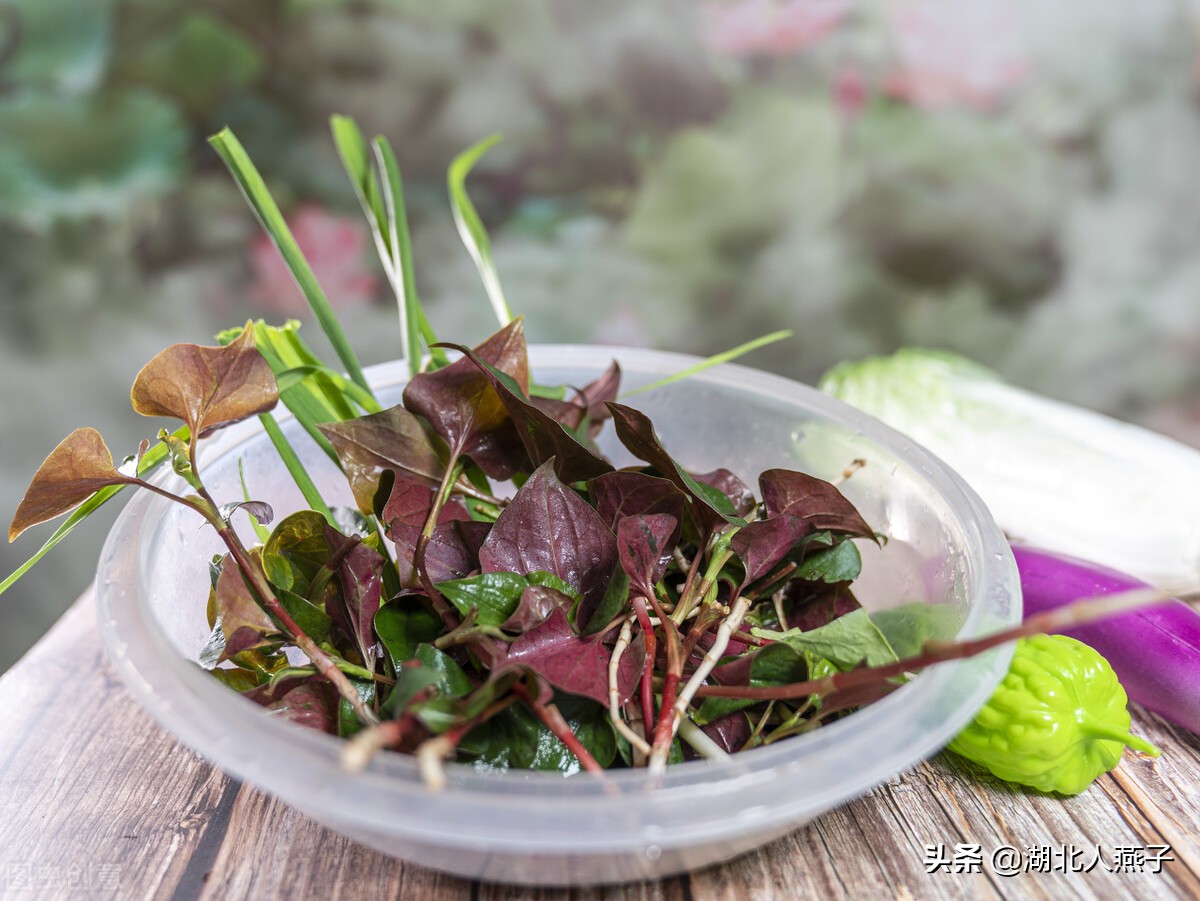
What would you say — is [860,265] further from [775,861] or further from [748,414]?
[775,861]

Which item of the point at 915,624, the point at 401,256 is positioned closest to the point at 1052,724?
the point at 915,624

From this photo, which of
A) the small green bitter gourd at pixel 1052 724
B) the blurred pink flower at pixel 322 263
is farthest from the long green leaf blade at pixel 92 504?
the blurred pink flower at pixel 322 263

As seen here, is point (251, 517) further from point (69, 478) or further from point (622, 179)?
point (622, 179)

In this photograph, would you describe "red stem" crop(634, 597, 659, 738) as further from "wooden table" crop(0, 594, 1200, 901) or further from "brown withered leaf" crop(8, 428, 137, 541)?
"brown withered leaf" crop(8, 428, 137, 541)

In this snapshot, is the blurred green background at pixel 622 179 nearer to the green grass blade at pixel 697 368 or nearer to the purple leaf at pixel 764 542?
the green grass blade at pixel 697 368

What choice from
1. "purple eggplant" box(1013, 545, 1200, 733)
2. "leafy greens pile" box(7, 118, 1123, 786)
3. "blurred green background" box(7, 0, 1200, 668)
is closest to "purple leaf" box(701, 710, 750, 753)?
"leafy greens pile" box(7, 118, 1123, 786)

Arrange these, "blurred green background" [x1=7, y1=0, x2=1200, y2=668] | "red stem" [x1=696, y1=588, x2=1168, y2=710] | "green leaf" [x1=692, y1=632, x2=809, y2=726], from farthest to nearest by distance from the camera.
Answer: "blurred green background" [x1=7, y1=0, x2=1200, y2=668] → "green leaf" [x1=692, y1=632, x2=809, y2=726] → "red stem" [x1=696, y1=588, x2=1168, y2=710]
